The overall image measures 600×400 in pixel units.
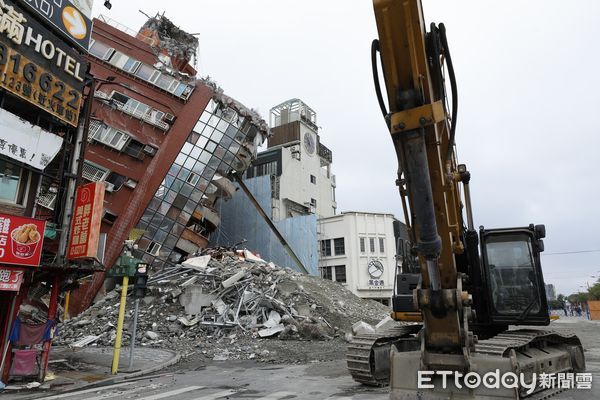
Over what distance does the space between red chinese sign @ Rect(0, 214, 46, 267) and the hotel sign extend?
3.63m

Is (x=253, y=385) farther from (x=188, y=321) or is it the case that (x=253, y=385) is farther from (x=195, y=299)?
(x=195, y=299)

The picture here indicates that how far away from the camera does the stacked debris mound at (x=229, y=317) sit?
16.3 metres

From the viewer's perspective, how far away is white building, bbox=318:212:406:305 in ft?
129

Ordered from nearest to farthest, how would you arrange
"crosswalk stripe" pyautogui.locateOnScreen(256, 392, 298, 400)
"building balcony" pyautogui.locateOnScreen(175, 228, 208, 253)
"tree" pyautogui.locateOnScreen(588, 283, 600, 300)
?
"crosswalk stripe" pyautogui.locateOnScreen(256, 392, 298, 400)
"building balcony" pyautogui.locateOnScreen(175, 228, 208, 253)
"tree" pyautogui.locateOnScreen(588, 283, 600, 300)

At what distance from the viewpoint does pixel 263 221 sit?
135 feet

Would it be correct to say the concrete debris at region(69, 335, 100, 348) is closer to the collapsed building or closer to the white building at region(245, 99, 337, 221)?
the collapsed building

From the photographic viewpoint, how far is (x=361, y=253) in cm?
3997

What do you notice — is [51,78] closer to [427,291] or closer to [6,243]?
[6,243]

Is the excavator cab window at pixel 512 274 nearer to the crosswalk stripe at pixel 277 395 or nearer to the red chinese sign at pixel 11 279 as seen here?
the crosswalk stripe at pixel 277 395

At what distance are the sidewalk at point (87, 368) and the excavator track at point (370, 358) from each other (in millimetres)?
6687

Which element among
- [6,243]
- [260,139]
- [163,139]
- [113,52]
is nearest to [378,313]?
[260,139]

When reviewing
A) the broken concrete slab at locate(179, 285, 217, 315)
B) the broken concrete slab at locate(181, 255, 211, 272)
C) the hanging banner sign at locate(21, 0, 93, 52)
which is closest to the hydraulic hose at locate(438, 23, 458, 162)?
the hanging banner sign at locate(21, 0, 93, 52)

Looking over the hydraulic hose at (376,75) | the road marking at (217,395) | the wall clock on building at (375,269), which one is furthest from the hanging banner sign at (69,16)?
the wall clock on building at (375,269)

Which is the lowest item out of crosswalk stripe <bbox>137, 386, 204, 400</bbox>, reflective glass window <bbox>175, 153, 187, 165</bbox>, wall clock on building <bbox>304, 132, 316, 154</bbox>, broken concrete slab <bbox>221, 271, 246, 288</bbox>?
crosswalk stripe <bbox>137, 386, 204, 400</bbox>
